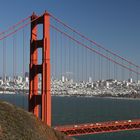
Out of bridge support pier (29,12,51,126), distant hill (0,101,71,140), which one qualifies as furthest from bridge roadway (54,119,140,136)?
distant hill (0,101,71,140)

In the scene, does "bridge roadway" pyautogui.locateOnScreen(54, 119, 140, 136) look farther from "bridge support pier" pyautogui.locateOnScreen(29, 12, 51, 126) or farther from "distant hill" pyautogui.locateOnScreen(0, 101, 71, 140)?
"distant hill" pyautogui.locateOnScreen(0, 101, 71, 140)

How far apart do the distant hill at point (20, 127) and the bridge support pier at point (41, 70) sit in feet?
21.6

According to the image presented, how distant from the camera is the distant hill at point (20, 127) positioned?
19.1m

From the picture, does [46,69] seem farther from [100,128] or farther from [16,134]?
[16,134]

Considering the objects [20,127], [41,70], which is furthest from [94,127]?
[20,127]

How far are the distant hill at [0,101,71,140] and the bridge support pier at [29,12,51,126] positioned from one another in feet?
21.6

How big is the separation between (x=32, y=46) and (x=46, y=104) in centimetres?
460

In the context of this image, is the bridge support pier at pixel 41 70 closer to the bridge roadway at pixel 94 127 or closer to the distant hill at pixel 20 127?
the bridge roadway at pixel 94 127

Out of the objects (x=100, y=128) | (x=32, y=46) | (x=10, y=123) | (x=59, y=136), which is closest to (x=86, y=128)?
(x=100, y=128)

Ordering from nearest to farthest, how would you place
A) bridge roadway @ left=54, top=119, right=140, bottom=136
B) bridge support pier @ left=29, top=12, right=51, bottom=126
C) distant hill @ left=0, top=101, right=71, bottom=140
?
distant hill @ left=0, top=101, right=71, bottom=140
bridge support pier @ left=29, top=12, right=51, bottom=126
bridge roadway @ left=54, top=119, right=140, bottom=136

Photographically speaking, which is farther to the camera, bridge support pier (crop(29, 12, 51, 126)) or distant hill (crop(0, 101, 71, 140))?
bridge support pier (crop(29, 12, 51, 126))

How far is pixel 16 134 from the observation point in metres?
19.4

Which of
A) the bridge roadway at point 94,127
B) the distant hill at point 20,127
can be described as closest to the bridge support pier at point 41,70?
the bridge roadway at point 94,127

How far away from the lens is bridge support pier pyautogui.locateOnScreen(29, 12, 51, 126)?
99.6 feet
